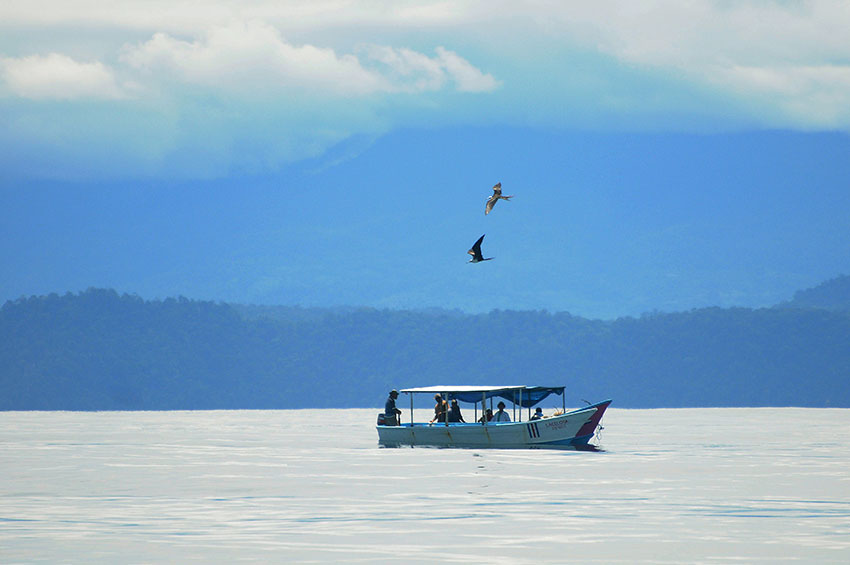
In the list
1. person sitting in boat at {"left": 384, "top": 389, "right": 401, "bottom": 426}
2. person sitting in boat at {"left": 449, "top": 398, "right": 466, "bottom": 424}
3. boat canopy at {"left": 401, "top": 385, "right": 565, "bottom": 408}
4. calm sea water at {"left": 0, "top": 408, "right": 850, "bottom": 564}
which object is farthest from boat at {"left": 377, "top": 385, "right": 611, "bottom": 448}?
person sitting in boat at {"left": 384, "top": 389, "right": 401, "bottom": 426}

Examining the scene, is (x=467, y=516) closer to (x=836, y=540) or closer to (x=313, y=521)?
(x=313, y=521)

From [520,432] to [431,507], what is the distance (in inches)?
1096

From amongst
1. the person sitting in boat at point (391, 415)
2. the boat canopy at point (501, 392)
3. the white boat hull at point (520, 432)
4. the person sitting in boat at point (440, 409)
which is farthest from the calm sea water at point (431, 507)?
the person sitting in boat at point (391, 415)

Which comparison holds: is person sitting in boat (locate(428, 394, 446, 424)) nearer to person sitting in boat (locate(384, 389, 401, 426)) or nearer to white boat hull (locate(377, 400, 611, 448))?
white boat hull (locate(377, 400, 611, 448))

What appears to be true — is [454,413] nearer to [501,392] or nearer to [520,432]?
[501,392]

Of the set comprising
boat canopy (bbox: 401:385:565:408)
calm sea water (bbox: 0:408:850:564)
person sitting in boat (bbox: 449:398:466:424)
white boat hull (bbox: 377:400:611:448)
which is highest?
boat canopy (bbox: 401:385:565:408)

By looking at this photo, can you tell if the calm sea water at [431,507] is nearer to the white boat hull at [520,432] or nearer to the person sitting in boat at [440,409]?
the white boat hull at [520,432]

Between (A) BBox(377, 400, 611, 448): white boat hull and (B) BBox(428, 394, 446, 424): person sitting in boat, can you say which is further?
(B) BBox(428, 394, 446, 424): person sitting in boat

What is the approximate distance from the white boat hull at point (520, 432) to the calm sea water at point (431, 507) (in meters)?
1.14

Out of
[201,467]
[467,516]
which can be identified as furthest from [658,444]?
[467,516]

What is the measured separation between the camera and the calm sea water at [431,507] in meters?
28.6

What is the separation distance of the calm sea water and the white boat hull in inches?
44.8

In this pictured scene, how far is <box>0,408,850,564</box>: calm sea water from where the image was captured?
2856 cm

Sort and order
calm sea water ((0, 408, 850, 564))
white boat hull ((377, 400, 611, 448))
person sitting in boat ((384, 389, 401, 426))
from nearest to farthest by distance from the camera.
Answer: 1. calm sea water ((0, 408, 850, 564))
2. white boat hull ((377, 400, 611, 448))
3. person sitting in boat ((384, 389, 401, 426))
